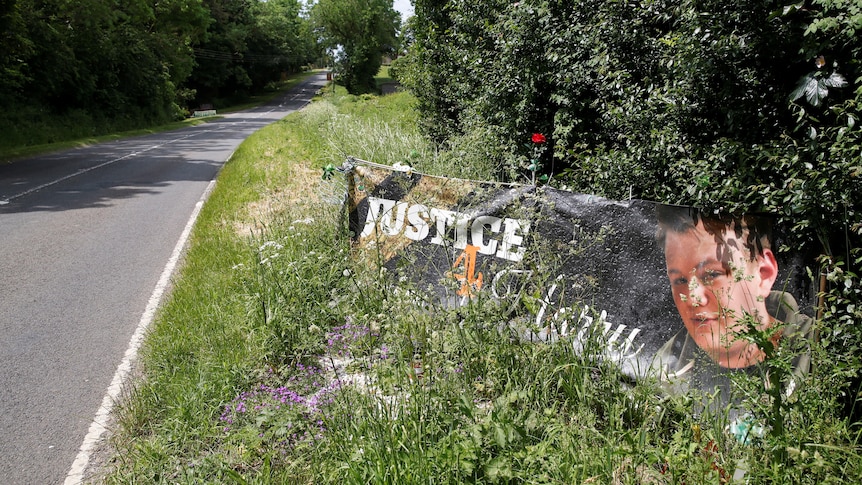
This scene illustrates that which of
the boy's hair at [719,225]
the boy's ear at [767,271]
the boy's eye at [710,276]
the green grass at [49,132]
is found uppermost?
the boy's hair at [719,225]

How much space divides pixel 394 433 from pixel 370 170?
3307 mm

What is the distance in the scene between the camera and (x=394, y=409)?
3094 mm

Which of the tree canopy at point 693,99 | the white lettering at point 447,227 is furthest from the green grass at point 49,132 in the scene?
the tree canopy at point 693,99

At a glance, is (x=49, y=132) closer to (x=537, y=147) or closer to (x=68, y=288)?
(x=68, y=288)

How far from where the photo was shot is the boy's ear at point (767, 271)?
11.2ft

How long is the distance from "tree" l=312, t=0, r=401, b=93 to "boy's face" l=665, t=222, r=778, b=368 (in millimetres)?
62351

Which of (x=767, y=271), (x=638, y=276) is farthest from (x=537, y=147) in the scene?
(x=767, y=271)

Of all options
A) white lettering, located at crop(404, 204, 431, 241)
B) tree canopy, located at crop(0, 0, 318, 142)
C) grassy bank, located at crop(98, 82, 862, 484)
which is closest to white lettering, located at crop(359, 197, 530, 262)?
white lettering, located at crop(404, 204, 431, 241)

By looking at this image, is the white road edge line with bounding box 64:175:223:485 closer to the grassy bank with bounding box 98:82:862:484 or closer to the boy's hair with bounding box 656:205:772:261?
the grassy bank with bounding box 98:82:862:484

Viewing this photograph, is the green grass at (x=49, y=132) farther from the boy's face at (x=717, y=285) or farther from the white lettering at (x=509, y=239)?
the boy's face at (x=717, y=285)

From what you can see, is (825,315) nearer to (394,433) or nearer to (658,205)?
(658,205)

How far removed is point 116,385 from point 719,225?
423cm

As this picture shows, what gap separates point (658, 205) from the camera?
12.7 feet

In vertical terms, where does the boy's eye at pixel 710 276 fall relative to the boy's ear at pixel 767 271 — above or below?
below
